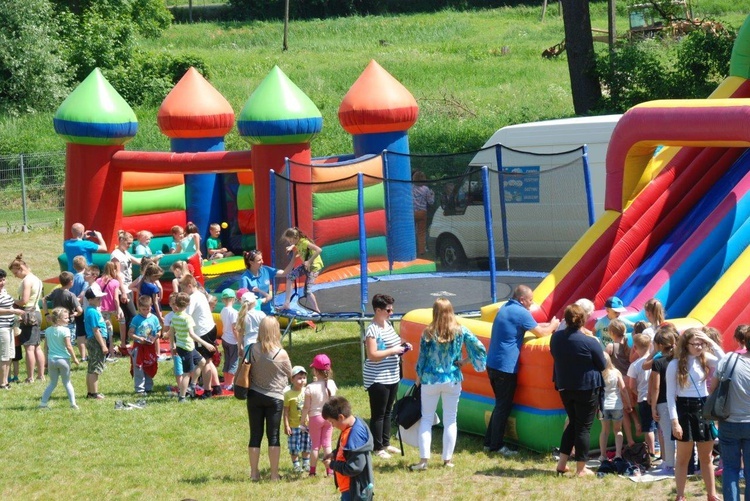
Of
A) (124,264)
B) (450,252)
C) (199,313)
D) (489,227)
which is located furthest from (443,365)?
(124,264)

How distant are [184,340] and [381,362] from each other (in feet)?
10.0

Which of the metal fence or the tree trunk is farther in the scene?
the metal fence

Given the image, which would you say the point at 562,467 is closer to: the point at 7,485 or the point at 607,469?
the point at 607,469

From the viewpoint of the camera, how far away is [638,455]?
870cm

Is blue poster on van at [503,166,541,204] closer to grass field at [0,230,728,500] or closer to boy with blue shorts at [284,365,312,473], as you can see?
grass field at [0,230,728,500]

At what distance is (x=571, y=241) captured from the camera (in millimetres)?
14328

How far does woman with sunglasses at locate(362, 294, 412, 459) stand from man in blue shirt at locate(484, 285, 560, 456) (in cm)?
78

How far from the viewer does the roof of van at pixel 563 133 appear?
51.8ft

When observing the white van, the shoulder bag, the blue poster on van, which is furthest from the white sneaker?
the blue poster on van

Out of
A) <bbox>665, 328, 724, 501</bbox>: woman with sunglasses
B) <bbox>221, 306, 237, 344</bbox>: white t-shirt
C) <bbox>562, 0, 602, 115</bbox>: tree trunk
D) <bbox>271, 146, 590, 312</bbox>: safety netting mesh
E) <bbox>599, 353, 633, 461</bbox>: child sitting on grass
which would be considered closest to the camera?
<bbox>665, 328, 724, 501</bbox>: woman with sunglasses

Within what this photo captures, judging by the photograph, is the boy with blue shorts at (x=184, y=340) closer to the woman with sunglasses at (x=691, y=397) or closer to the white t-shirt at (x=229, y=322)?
the white t-shirt at (x=229, y=322)

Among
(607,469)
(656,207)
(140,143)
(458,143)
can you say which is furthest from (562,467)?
(140,143)

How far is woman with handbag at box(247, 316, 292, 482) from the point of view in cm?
850

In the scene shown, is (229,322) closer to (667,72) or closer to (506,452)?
(506,452)
